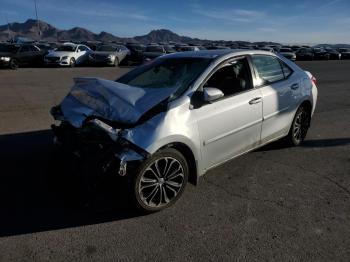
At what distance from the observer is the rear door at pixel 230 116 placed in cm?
438

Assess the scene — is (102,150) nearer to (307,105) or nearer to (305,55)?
(307,105)

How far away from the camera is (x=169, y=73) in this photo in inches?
196

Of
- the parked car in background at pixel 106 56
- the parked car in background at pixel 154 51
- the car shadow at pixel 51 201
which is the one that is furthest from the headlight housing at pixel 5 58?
the car shadow at pixel 51 201

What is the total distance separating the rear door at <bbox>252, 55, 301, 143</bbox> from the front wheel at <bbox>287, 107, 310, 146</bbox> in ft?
0.64

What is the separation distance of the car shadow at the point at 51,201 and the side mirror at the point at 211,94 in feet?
4.45

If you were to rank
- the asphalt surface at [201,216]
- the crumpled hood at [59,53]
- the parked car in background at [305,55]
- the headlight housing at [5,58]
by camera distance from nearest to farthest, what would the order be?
1. the asphalt surface at [201,216]
2. the headlight housing at [5,58]
3. the crumpled hood at [59,53]
4. the parked car in background at [305,55]

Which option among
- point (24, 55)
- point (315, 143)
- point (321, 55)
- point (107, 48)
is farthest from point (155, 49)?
point (321, 55)

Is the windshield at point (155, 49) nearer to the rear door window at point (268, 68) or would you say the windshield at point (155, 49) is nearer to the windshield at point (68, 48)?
→ the windshield at point (68, 48)

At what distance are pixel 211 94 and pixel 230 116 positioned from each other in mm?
512

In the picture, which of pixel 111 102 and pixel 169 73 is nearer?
pixel 111 102

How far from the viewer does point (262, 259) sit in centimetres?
326

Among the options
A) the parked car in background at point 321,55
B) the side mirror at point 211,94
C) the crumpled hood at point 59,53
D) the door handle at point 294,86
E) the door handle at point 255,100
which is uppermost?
the side mirror at point 211,94

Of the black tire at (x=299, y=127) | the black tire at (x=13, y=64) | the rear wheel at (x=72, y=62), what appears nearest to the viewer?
the black tire at (x=299, y=127)

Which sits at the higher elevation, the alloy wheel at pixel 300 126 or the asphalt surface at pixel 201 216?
the alloy wheel at pixel 300 126
